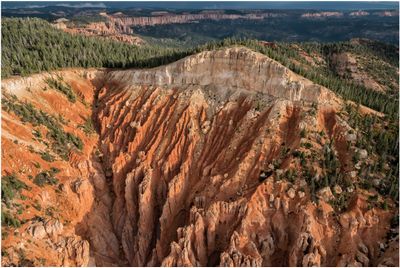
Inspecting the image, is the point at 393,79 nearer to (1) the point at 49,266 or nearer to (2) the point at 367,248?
(2) the point at 367,248

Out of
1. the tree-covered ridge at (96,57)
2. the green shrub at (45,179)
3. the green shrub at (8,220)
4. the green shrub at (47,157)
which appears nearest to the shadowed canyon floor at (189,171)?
the green shrub at (45,179)

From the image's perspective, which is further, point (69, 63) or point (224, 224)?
point (69, 63)

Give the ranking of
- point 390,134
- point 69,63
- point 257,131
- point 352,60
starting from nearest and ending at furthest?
point 390,134, point 257,131, point 69,63, point 352,60

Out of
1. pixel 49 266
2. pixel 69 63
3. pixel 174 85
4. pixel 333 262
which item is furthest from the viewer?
pixel 69 63

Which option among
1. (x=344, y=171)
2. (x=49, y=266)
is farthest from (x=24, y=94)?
(x=344, y=171)

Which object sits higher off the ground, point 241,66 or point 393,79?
point 241,66

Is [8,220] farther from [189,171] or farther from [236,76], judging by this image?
[236,76]

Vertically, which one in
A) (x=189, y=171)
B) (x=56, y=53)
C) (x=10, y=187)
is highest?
(x=56, y=53)

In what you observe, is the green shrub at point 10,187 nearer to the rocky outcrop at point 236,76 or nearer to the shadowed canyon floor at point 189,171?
the shadowed canyon floor at point 189,171

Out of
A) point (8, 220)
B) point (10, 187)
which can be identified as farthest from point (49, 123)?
point (8, 220)
